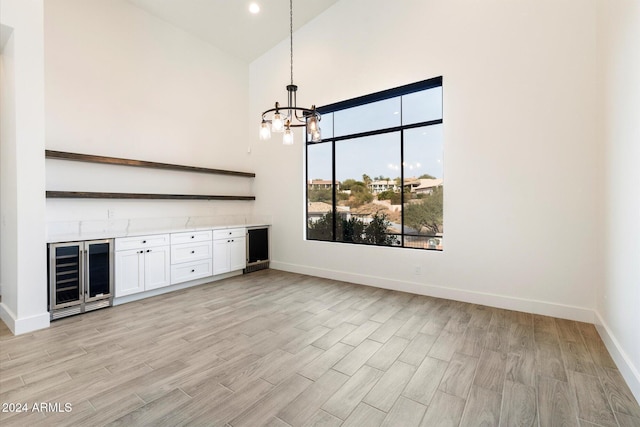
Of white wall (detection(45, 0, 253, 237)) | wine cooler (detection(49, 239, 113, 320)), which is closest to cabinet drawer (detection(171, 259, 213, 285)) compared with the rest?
wine cooler (detection(49, 239, 113, 320))

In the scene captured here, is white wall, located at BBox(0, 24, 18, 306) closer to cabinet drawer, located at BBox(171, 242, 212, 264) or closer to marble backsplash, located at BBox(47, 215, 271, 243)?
marble backsplash, located at BBox(47, 215, 271, 243)

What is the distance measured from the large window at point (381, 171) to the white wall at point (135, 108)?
6.45 feet

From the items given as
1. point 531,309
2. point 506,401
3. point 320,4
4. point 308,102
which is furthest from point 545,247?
point 320,4

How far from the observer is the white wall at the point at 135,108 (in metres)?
3.91

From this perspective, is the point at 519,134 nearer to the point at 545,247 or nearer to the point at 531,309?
the point at 545,247

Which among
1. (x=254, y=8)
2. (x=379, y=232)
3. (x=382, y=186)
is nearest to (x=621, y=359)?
(x=379, y=232)

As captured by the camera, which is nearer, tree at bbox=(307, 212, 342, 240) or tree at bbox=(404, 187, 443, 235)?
tree at bbox=(404, 187, 443, 235)

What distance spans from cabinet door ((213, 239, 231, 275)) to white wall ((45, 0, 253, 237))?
2.68 ft

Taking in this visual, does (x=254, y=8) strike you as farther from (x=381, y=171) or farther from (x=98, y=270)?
(x=98, y=270)

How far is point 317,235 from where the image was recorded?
18.2ft

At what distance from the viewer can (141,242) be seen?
4.04 metres

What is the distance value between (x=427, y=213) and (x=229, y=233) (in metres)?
3.37

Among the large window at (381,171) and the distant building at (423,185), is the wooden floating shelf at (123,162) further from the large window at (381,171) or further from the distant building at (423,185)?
the distant building at (423,185)

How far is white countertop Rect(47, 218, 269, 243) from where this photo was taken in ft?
12.2
